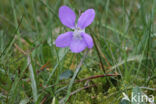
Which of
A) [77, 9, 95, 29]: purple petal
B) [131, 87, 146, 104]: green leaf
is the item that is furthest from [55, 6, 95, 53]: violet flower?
[131, 87, 146, 104]: green leaf

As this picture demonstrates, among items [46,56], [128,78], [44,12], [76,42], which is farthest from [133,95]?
[44,12]

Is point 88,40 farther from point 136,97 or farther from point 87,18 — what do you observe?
point 136,97

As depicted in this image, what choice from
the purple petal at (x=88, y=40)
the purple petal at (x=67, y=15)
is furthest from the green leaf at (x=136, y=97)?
the purple petal at (x=67, y=15)

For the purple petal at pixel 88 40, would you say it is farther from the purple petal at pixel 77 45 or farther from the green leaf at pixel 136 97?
the green leaf at pixel 136 97

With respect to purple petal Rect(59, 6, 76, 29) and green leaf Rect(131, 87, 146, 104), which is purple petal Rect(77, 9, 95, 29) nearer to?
purple petal Rect(59, 6, 76, 29)

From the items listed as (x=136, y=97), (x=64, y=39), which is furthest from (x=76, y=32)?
(x=136, y=97)

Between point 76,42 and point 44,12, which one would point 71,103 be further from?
point 44,12
